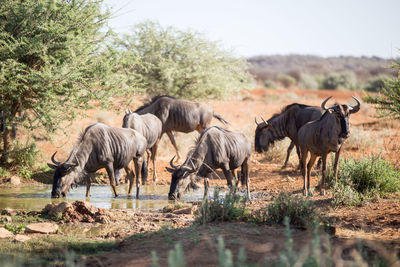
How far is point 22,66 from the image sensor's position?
1083cm

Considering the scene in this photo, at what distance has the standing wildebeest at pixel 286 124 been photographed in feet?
41.5

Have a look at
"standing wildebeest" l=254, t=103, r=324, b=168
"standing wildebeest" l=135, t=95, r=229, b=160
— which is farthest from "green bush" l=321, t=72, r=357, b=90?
"standing wildebeest" l=254, t=103, r=324, b=168

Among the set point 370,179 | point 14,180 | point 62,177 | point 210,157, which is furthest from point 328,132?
point 14,180

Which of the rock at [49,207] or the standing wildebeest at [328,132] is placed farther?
the standing wildebeest at [328,132]

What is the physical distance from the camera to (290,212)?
6781 millimetres

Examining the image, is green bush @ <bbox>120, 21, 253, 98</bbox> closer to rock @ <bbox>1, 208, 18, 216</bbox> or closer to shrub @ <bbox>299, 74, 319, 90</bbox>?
rock @ <bbox>1, 208, 18, 216</bbox>

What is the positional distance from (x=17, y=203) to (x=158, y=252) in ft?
18.0

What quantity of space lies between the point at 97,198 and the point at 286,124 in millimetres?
5705

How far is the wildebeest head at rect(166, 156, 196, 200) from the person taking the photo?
9552mm

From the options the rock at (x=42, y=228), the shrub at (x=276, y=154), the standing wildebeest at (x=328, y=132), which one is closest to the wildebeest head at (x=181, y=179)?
the standing wildebeest at (x=328, y=132)

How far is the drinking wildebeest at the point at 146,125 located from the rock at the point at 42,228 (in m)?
5.31

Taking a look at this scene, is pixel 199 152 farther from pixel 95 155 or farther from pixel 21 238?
pixel 21 238

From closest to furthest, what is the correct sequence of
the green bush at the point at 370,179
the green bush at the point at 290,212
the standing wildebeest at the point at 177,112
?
the green bush at the point at 290,212, the green bush at the point at 370,179, the standing wildebeest at the point at 177,112

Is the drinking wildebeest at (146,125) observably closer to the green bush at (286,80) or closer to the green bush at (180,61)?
the green bush at (180,61)
